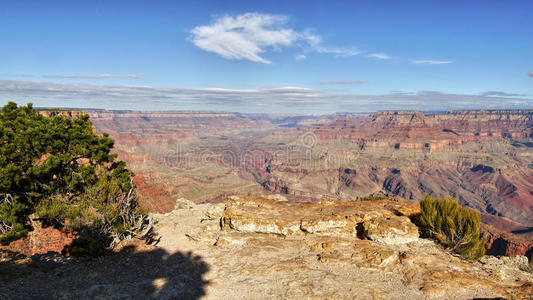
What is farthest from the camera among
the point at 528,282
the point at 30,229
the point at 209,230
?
the point at 30,229

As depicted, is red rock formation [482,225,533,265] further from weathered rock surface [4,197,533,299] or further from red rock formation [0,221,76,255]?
red rock formation [0,221,76,255]

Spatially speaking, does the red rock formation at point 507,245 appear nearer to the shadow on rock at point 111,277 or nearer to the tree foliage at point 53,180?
the shadow on rock at point 111,277

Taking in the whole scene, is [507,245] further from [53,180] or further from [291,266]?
[53,180]

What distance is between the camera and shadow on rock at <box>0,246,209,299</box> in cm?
1263

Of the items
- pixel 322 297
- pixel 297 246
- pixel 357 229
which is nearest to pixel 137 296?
pixel 322 297

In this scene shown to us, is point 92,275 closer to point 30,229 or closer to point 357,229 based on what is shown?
point 30,229

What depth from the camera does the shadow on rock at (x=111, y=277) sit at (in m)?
12.6

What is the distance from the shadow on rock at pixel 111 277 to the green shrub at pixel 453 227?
51.9 ft

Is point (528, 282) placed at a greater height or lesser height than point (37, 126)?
lesser

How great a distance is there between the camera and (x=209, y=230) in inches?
840

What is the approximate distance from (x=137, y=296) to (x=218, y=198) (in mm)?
142460

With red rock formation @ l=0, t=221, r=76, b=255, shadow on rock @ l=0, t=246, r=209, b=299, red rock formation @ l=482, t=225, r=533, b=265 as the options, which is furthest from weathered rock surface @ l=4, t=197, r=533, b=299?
red rock formation @ l=482, t=225, r=533, b=265

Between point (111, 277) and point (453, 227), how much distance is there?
22.3 metres

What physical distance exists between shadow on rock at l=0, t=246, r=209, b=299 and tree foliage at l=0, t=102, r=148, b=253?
2520mm
